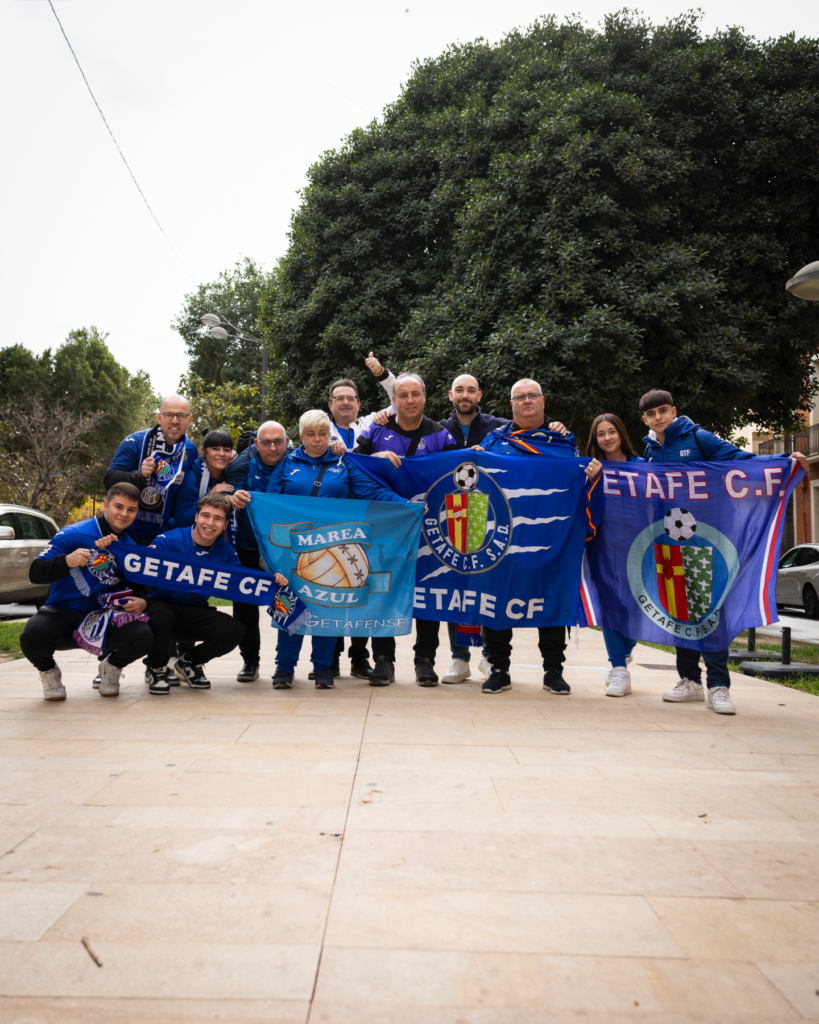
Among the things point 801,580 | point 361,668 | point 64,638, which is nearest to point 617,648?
point 361,668

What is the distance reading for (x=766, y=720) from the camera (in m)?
4.98

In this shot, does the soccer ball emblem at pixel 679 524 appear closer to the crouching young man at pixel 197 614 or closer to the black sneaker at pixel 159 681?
the crouching young man at pixel 197 614

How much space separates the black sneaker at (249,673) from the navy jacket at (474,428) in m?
2.35

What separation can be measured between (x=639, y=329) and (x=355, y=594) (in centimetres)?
839

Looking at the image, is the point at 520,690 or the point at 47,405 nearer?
the point at 520,690

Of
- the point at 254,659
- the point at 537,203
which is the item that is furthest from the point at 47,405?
the point at 254,659

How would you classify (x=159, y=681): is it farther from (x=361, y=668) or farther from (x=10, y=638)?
(x=10, y=638)

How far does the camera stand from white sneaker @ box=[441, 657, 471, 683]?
19.9 ft

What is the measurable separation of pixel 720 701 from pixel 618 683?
0.75 meters

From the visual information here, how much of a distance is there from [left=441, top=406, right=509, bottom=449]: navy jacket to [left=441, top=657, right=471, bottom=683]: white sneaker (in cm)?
170

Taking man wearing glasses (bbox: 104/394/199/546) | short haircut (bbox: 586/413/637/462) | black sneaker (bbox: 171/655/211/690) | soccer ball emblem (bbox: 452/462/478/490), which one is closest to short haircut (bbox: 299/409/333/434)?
man wearing glasses (bbox: 104/394/199/546)

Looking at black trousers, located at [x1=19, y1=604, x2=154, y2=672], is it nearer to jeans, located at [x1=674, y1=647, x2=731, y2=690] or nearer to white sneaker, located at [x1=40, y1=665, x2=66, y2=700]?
white sneaker, located at [x1=40, y1=665, x2=66, y2=700]

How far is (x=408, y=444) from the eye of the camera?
613 centimetres

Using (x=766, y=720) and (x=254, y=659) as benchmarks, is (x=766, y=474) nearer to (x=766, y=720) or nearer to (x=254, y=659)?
(x=766, y=720)
